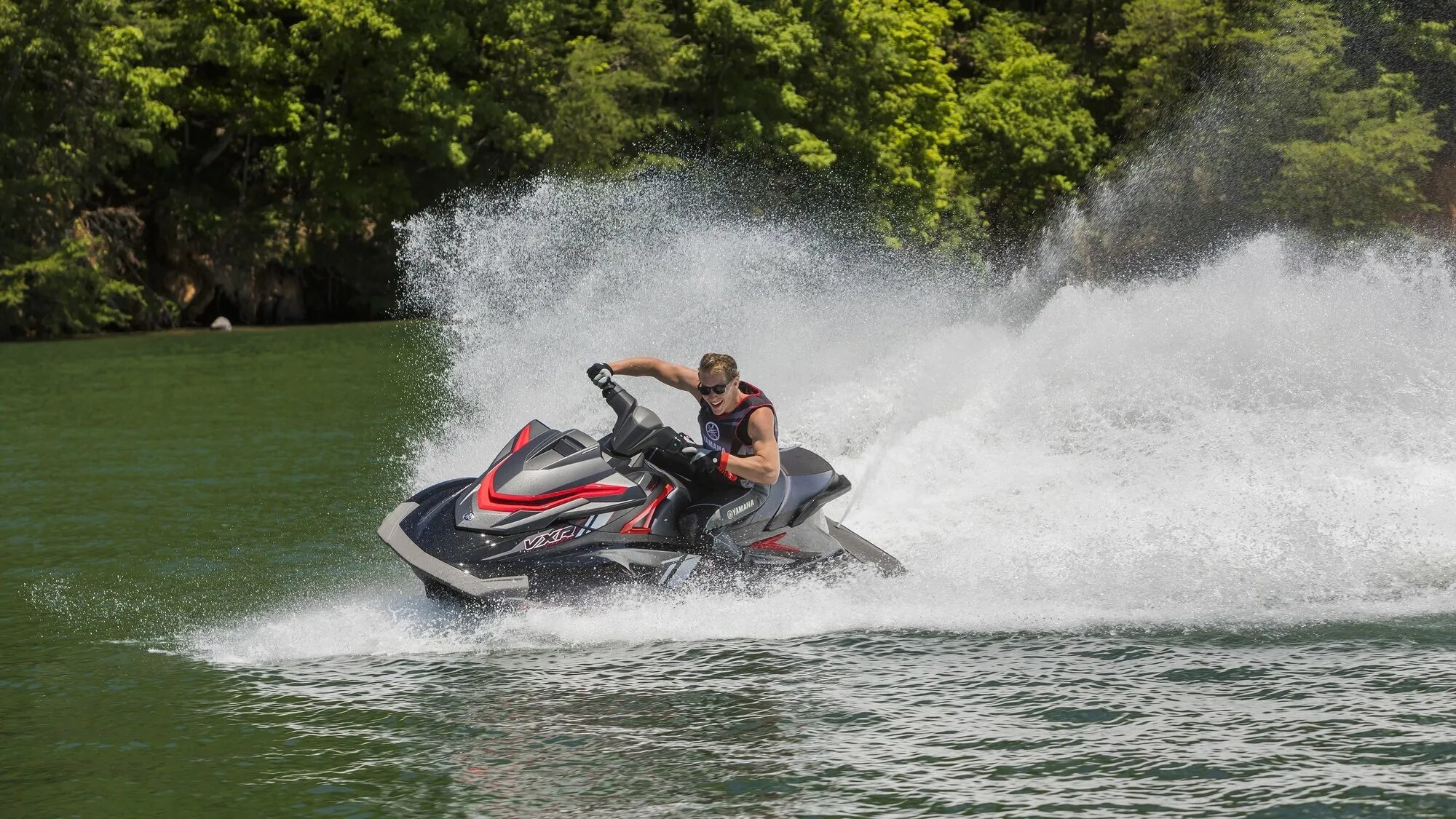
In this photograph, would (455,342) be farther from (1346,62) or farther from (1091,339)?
(1346,62)

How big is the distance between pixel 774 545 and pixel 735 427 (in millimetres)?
595

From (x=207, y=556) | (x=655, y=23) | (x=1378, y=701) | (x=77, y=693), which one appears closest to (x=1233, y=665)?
(x=1378, y=701)

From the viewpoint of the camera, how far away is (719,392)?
7.84 m

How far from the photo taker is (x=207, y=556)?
10.2 metres

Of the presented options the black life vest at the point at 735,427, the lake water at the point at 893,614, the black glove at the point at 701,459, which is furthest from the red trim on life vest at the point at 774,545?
the black glove at the point at 701,459

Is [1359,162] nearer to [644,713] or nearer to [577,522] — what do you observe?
[577,522]

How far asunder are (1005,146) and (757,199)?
8543mm

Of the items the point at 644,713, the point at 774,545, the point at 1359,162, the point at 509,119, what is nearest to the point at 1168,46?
the point at 1359,162

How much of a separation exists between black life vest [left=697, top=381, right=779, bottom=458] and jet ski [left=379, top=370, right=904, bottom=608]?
0.23 metres

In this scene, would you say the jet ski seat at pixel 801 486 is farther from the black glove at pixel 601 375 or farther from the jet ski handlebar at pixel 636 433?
the black glove at pixel 601 375

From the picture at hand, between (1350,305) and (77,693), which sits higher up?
(1350,305)

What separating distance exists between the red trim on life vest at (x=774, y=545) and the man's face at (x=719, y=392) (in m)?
0.63

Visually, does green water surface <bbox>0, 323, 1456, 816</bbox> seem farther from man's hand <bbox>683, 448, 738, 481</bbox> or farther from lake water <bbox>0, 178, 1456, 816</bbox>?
man's hand <bbox>683, 448, 738, 481</bbox>

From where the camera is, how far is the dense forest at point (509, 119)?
109 ft
